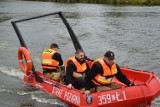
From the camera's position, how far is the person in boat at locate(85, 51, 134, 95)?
8834 mm

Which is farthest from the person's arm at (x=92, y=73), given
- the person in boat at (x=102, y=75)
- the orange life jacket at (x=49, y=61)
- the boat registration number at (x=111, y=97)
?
the orange life jacket at (x=49, y=61)

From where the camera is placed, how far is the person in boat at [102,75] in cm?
883

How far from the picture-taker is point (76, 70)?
32.7 ft

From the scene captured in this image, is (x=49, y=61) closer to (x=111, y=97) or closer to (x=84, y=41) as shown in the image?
(x=111, y=97)

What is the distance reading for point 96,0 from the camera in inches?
1789

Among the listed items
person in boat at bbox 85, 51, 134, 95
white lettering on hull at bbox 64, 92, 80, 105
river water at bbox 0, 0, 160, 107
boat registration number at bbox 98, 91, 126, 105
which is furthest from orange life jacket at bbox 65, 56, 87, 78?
boat registration number at bbox 98, 91, 126, 105

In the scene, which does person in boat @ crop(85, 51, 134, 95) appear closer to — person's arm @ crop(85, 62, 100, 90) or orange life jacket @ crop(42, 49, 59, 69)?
person's arm @ crop(85, 62, 100, 90)

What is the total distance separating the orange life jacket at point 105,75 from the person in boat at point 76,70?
86cm

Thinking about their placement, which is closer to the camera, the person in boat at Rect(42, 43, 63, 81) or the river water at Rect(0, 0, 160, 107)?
the person in boat at Rect(42, 43, 63, 81)

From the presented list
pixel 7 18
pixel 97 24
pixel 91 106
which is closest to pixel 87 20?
pixel 97 24

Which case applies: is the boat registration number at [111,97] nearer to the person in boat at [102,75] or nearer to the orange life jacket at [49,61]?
the person in boat at [102,75]

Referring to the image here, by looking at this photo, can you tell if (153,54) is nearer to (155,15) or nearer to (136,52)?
(136,52)

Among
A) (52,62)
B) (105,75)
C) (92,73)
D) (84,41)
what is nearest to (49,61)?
(52,62)

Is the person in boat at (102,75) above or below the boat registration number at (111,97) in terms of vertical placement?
above
